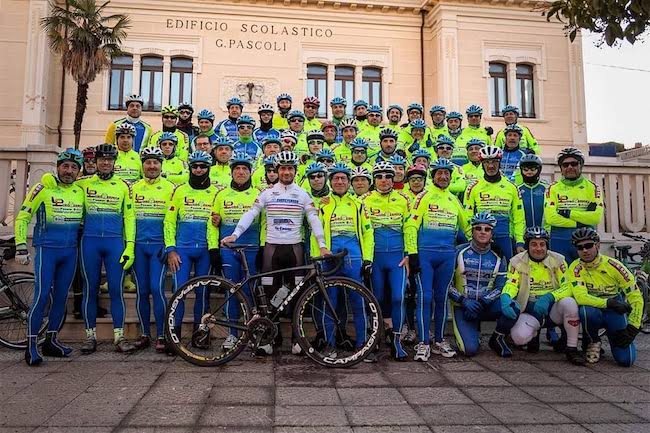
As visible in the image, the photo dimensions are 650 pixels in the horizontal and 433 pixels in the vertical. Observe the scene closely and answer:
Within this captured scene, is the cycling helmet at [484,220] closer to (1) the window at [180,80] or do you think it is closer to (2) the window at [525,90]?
(1) the window at [180,80]

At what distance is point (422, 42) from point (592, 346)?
57.1ft

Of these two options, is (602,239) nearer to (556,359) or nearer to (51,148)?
(556,359)

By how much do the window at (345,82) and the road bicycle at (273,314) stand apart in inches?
618

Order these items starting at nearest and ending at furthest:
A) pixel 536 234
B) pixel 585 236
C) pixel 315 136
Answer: pixel 585 236
pixel 536 234
pixel 315 136

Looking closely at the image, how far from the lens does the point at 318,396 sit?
4699 millimetres

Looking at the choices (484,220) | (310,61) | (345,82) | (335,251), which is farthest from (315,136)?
(345,82)

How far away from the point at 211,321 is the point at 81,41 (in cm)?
1517

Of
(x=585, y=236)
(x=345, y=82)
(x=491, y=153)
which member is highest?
(x=345, y=82)

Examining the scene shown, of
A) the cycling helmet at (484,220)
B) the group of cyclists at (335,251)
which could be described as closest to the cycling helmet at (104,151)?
the group of cyclists at (335,251)

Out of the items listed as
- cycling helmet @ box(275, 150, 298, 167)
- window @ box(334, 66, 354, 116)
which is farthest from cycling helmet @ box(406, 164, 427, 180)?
window @ box(334, 66, 354, 116)

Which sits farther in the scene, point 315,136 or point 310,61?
point 310,61

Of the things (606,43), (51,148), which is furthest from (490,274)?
(51,148)

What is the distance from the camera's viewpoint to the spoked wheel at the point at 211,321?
571 centimetres

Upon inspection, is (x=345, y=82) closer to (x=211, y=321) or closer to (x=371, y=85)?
(x=371, y=85)
